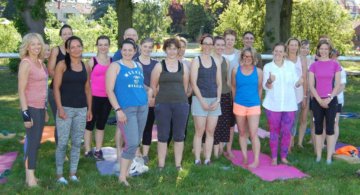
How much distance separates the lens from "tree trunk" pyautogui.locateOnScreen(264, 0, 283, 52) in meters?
15.4

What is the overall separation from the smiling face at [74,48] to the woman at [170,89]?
0.96 metres

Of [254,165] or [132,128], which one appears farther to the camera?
[254,165]

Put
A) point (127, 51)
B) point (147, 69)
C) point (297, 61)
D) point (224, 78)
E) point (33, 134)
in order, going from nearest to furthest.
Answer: point (33, 134) → point (127, 51) → point (147, 69) → point (224, 78) → point (297, 61)

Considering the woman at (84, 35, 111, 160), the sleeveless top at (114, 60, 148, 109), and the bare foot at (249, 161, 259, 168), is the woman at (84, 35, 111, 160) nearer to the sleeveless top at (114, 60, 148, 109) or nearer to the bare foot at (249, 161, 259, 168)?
the sleeveless top at (114, 60, 148, 109)

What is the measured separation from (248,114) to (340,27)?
2345cm

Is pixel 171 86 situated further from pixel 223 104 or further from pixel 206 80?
pixel 223 104

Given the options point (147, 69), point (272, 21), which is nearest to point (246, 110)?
point (147, 69)

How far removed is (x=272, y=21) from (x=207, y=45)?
33.4 ft

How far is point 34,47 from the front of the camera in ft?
16.0

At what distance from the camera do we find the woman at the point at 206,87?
5.82m

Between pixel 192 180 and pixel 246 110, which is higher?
pixel 246 110

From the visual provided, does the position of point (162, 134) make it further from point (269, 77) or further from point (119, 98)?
point (269, 77)

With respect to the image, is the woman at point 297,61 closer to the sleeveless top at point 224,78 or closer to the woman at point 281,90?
the woman at point 281,90

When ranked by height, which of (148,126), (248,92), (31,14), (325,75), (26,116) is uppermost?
(31,14)
